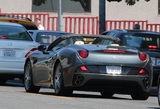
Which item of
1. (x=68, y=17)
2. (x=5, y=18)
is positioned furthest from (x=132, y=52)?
(x=68, y=17)

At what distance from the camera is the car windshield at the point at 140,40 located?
21000 mm

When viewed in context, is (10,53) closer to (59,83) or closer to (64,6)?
(59,83)

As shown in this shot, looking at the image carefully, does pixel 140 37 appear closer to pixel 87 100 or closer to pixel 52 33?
pixel 52 33

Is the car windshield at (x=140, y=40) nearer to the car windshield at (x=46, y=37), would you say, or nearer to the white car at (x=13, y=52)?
the white car at (x=13, y=52)

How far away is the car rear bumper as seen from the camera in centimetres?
1638

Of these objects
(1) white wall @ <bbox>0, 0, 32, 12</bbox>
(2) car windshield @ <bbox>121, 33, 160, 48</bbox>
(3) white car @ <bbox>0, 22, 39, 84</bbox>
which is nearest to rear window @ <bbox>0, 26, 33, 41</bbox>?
(3) white car @ <bbox>0, 22, 39, 84</bbox>

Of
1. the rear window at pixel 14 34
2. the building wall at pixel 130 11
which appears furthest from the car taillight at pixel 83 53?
the building wall at pixel 130 11

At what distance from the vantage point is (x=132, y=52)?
55.1 ft

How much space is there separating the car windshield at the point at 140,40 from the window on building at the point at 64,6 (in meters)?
18.6

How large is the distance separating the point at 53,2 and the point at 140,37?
18.9 metres

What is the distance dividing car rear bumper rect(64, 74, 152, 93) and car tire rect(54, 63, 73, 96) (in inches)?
13.2

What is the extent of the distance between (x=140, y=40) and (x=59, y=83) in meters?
4.86

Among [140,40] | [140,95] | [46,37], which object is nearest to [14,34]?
[46,37]

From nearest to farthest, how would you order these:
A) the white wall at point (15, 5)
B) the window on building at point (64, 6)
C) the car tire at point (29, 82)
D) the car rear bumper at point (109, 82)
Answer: the car rear bumper at point (109, 82) → the car tire at point (29, 82) → the white wall at point (15, 5) → the window on building at point (64, 6)
